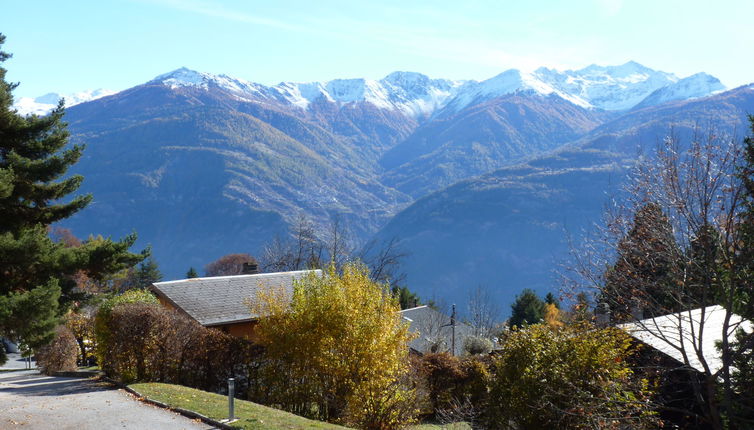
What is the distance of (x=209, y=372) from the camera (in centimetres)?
1964

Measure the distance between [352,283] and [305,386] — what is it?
3.03 meters

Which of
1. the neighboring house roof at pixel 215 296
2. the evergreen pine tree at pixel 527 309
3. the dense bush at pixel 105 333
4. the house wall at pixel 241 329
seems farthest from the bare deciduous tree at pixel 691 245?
the evergreen pine tree at pixel 527 309

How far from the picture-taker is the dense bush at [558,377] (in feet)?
38.3

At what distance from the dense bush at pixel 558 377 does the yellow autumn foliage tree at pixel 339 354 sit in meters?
4.20

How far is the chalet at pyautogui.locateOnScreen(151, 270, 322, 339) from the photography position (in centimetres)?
2777

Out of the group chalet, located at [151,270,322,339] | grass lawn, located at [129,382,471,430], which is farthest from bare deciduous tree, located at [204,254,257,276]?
grass lawn, located at [129,382,471,430]

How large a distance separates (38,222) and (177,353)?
5.49 meters

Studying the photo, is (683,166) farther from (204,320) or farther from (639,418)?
(204,320)

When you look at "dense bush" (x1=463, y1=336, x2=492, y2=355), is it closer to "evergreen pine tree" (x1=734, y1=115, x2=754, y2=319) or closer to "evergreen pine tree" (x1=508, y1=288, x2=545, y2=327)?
"evergreen pine tree" (x1=508, y1=288, x2=545, y2=327)

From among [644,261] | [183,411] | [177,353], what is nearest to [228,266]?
[177,353]

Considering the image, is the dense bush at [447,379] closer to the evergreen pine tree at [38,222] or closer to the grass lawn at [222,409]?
the grass lawn at [222,409]

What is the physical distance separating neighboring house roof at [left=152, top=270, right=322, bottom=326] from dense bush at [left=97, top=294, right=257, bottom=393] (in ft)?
22.8

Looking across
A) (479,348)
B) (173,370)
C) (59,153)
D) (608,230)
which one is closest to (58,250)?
(59,153)

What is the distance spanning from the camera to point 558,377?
479 inches
